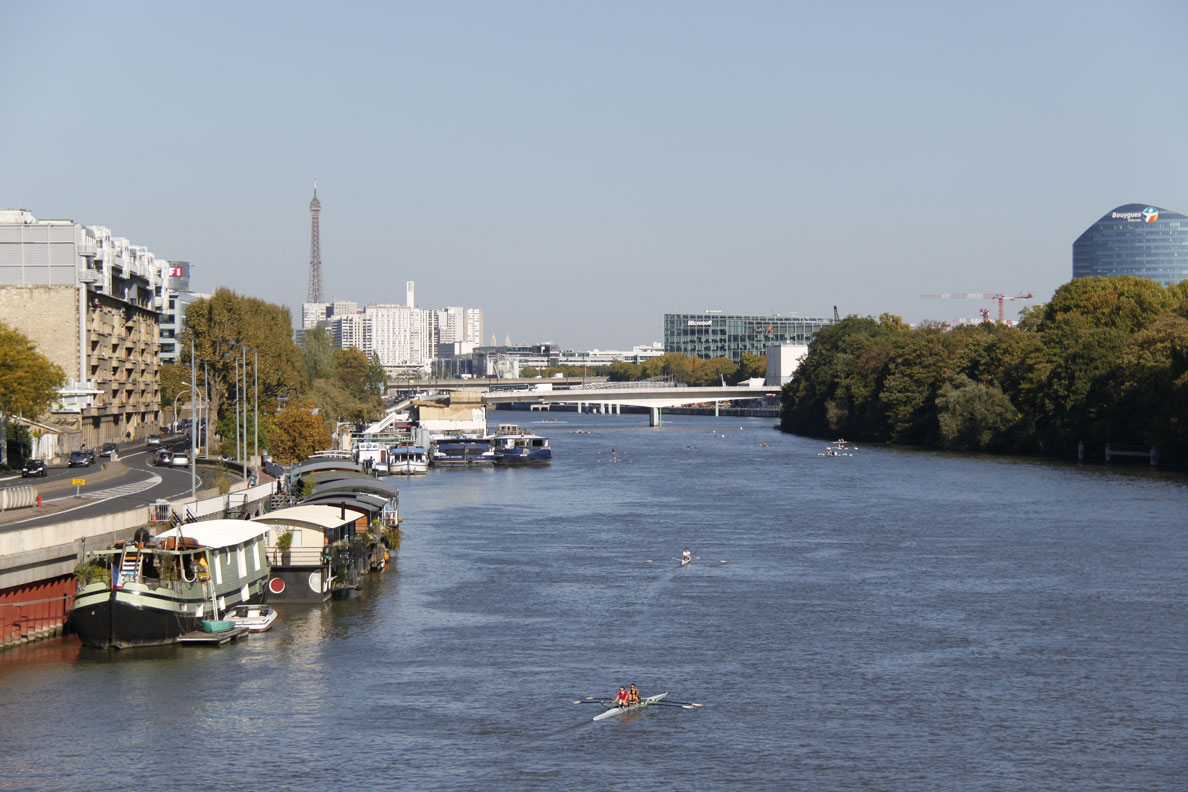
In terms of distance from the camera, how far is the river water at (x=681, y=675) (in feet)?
89.9

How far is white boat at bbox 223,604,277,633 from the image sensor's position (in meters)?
38.4

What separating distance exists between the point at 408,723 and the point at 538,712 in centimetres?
299

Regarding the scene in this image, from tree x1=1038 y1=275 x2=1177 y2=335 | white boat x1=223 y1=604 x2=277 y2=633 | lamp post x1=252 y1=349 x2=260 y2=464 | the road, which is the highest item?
tree x1=1038 y1=275 x2=1177 y2=335

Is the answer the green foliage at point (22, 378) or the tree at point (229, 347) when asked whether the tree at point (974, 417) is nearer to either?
the tree at point (229, 347)

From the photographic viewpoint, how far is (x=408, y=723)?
30281mm

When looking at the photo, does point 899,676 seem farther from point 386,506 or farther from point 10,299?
point 10,299

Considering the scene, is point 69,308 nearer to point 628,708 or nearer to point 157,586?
point 157,586

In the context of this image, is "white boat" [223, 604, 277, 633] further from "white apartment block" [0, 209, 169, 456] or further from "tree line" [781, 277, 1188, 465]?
"tree line" [781, 277, 1188, 465]

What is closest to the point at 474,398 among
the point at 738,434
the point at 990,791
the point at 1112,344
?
the point at 738,434

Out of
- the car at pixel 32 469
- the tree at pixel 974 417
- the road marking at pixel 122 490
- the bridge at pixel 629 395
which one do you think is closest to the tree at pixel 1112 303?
the tree at pixel 974 417

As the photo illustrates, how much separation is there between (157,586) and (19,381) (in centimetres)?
3917

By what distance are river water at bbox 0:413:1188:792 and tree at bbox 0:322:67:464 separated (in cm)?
2513

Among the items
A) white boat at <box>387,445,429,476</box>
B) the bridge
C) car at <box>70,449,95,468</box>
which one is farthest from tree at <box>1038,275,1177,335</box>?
car at <box>70,449,95,468</box>

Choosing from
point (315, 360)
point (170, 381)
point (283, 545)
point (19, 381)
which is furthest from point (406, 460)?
point (283, 545)
